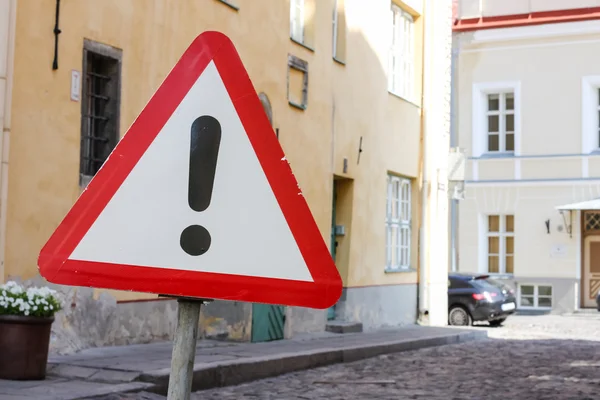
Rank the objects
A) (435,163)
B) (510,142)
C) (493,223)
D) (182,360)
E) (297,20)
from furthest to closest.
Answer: (493,223), (510,142), (435,163), (297,20), (182,360)

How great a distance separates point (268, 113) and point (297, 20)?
2392 mm

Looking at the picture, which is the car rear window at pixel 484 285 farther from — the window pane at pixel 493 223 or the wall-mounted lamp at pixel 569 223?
the window pane at pixel 493 223

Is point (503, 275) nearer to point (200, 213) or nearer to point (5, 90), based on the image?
point (5, 90)

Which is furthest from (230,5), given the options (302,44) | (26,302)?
(26,302)

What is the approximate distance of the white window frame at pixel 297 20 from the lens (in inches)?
675

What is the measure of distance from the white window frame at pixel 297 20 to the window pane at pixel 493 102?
1726 cm

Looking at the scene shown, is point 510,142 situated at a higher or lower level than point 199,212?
higher

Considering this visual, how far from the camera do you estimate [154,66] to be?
13055 millimetres

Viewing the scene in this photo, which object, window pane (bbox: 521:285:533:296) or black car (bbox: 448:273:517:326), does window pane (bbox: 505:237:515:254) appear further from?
black car (bbox: 448:273:517:326)

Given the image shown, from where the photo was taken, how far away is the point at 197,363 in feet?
36.0

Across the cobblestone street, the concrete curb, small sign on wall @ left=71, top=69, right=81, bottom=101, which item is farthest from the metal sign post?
small sign on wall @ left=71, top=69, right=81, bottom=101

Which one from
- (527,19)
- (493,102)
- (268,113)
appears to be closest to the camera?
(268,113)

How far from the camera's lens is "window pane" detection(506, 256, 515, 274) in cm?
3315

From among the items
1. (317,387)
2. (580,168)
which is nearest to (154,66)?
(317,387)
